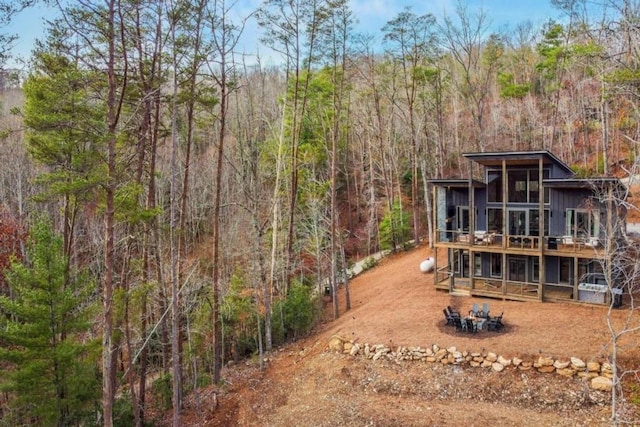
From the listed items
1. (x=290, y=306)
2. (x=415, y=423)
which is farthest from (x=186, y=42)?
(x=415, y=423)

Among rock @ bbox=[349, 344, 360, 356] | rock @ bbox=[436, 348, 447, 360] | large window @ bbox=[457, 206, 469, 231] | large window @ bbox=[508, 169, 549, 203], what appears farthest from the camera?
large window @ bbox=[457, 206, 469, 231]

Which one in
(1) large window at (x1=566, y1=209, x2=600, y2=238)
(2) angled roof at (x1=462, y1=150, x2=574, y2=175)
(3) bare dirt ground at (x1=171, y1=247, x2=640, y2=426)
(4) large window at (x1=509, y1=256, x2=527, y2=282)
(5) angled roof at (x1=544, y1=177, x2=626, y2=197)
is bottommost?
(3) bare dirt ground at (x1=171, y1=247, x2=640, y2=426)

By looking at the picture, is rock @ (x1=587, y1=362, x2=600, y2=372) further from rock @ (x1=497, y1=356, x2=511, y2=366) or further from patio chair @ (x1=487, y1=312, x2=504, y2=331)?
patio chair @ (x1=487, y1=312, x2=504, y2=331)

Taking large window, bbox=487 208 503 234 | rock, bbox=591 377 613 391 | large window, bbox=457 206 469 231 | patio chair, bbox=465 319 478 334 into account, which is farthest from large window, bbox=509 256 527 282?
rock, bbox=591 377 613 391

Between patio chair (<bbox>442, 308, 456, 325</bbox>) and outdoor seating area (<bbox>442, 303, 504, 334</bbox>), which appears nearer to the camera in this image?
outdoor seating area (<bbox>442, 303, 504, 334</bbox>)

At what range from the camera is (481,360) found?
11875 millimetres

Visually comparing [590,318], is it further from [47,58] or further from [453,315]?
[47,58]

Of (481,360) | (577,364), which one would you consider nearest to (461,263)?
(481,360)

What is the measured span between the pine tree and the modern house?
13.6 metres

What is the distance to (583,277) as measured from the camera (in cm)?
1512

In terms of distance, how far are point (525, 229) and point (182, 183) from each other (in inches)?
564

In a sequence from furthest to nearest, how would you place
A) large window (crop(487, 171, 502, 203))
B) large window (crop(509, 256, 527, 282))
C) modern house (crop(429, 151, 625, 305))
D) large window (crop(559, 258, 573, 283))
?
1. large window (crop(487, 171, 502, 203))
2. large window (crop(509, 256, 527, 282))
3. large window (crop(559, 258, 573, 283))
4. modern house (crop(429, 151, 625, 305))

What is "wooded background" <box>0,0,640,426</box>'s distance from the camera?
9.57 m

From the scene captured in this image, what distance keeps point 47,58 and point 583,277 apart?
1909 centimetres
